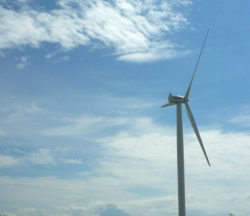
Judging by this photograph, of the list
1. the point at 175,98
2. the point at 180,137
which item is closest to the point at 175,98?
the point at 175,98

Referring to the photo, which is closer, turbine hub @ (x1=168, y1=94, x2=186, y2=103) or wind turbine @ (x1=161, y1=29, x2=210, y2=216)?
wind turbine @ (x1=161, y1=29, x2=210, y2=216)

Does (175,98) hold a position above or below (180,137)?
above

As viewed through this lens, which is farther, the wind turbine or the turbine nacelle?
the turbine nacelle

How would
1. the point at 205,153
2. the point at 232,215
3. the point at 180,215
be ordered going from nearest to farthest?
1. the point at 180,215
2. the point at 205,153
3. the point at 232,215

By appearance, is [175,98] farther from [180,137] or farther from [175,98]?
[180,137]

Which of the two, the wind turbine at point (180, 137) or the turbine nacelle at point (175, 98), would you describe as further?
the turbine nacelle at point (175, 98)

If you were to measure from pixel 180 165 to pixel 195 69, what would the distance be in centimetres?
2314

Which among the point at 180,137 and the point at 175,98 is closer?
the point at 180,137

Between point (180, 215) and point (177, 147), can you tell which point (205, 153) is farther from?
point (180, 215)

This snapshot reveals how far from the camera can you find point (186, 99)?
79.2 m

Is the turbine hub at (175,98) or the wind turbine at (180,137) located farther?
the turbine hub at (175,98)

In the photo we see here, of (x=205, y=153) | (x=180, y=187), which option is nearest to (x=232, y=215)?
(x=205, y=153)

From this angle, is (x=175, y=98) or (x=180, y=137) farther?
(x=175, y=98)

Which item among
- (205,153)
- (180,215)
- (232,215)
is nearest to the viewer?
(180,215)
